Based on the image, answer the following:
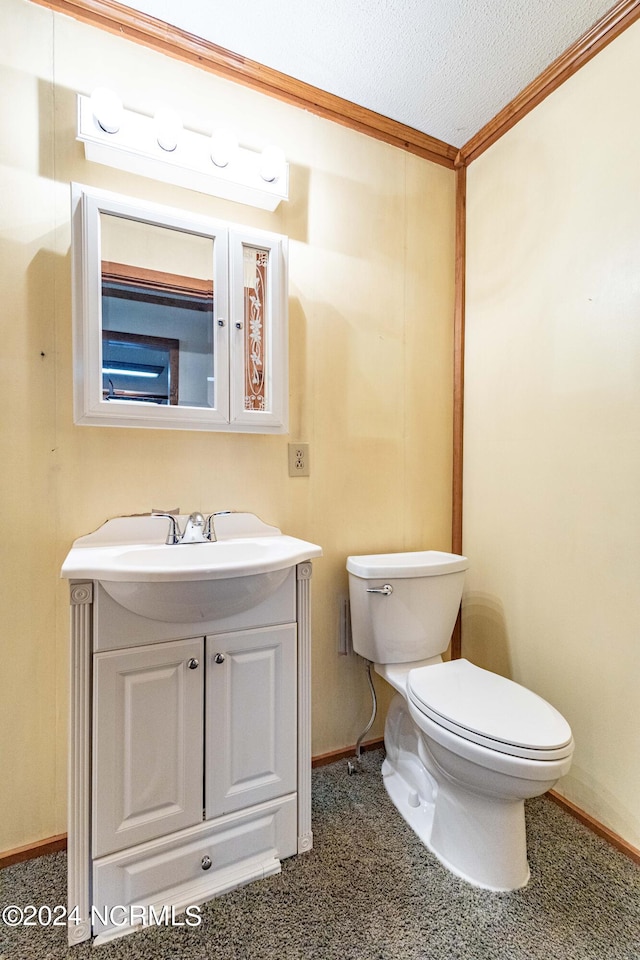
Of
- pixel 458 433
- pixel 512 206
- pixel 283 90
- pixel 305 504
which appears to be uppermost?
pixel 283 90

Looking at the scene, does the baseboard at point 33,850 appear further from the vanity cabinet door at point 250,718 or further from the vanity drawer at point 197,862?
the vanity cabinet door at point 250,718

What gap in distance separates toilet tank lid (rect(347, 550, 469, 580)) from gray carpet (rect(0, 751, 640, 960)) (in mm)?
753

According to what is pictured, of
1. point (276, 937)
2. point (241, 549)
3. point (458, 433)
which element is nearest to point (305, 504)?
point (241, 549)

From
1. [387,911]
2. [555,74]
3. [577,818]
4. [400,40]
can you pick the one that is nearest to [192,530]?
[387,911]

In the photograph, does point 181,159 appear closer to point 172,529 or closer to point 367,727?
point 172,529

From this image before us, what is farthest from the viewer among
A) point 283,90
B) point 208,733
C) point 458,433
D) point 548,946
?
point 458,433

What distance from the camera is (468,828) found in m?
1.23

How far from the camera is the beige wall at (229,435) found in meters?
1.28

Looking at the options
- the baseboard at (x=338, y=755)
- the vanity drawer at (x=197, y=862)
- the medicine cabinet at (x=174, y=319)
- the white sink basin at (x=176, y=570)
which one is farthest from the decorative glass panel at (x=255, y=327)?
the baseboard at (x=338, y=755)

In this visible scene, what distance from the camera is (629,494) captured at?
1.34m

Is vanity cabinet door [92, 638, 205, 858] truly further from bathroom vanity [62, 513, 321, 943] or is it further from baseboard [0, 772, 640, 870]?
baseboard [0, 772, 640, 870]

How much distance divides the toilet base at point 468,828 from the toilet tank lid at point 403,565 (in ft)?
1.64

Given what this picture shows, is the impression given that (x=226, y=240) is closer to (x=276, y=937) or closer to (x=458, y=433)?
(x=458, y=433)

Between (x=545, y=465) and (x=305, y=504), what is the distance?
33.0 inches
